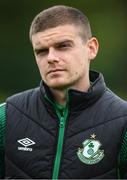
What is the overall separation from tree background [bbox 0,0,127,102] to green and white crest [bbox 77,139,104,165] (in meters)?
7.78

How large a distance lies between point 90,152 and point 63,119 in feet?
0.63

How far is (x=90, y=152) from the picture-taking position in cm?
366

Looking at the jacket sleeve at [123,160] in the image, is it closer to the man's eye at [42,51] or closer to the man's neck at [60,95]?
the man's neck at [60,95]

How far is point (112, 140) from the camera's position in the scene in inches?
144

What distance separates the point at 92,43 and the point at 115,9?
27.2 feet

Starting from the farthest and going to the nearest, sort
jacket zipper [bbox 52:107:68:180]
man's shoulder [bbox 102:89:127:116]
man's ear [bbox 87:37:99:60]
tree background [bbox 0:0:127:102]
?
tree background [bbox 0:0:127:102]
man's ear [bbox 87:37:99:60]
man's shoulder [bbox 102:89:127:116]
jacket zipper [bbox 52:107:68:180]

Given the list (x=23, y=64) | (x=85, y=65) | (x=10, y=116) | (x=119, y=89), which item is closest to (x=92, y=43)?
(x=85, y=65)

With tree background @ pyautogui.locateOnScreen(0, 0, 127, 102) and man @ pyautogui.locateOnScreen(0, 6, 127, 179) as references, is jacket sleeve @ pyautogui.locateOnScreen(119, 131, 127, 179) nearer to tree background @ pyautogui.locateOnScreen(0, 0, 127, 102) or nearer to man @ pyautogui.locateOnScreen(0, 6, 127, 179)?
man @ pyautogui.locateOnScreen(0, 6, 127, 179)

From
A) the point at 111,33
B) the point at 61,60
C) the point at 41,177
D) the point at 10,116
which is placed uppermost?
the point at 111,33

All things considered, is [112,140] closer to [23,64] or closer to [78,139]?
[78,139]

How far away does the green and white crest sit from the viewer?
365 cm

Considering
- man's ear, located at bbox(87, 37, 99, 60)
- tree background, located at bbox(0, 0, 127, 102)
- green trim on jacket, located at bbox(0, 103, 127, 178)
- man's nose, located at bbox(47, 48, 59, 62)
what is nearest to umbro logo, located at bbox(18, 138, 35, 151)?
green trim on jacket, located at bbox(0, 103, 127, 178)

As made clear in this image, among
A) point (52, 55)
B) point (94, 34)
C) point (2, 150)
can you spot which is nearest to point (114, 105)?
point (52, 55)

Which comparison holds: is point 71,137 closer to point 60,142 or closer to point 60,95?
point 60,142
